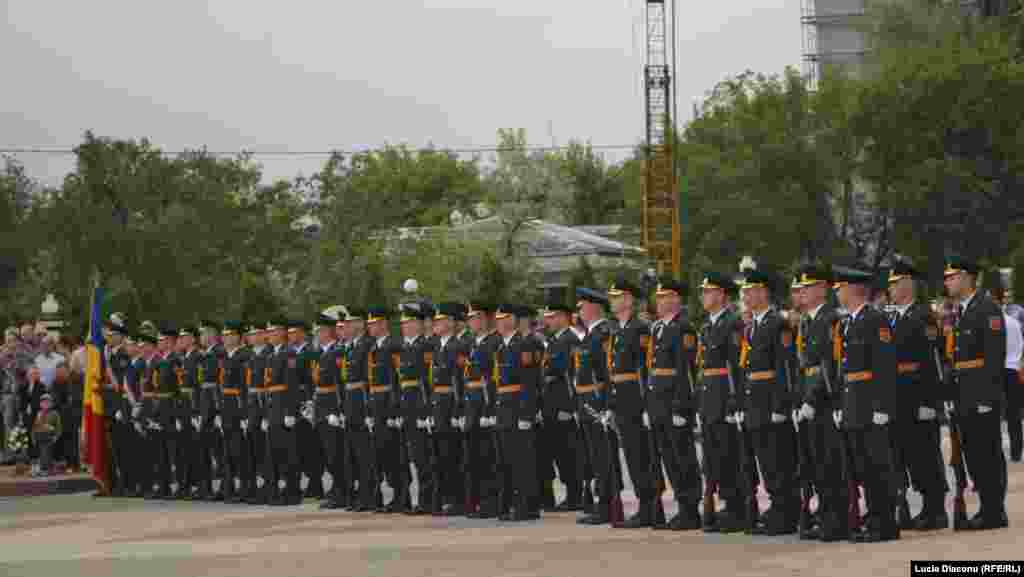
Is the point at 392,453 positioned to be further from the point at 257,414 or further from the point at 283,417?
the point at 257,414

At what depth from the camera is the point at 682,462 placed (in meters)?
15.5

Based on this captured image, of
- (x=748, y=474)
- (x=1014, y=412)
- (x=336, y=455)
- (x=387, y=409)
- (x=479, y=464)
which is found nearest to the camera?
(x=748, y=474)

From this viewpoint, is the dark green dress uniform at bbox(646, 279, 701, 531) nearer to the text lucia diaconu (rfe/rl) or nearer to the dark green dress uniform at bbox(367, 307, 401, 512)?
the text lucia diaconu (rfe/rl)

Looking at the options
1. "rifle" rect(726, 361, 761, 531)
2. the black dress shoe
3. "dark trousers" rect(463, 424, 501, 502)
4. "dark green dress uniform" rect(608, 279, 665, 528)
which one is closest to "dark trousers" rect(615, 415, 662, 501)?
"dark green dress uniform" rect(608, 279, 665, 528)

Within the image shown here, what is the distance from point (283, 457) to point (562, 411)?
4229mm

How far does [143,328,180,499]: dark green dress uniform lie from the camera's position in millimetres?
23062

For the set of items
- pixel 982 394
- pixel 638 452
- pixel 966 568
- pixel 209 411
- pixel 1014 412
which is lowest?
pixel 966 568

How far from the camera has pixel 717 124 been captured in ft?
201

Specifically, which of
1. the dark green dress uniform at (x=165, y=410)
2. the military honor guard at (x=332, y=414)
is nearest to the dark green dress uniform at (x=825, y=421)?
the military honor guard at (x=332, y=414)

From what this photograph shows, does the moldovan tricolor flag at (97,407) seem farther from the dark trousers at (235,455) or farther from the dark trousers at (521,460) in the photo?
the dark trousers at (521,460)

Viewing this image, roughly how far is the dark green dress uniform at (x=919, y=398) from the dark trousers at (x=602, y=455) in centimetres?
294

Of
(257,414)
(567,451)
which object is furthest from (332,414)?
(567,451)

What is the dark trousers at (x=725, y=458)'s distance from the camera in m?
15.0

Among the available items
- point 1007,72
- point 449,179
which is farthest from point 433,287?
point 449,179
